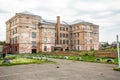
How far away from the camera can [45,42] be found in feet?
188

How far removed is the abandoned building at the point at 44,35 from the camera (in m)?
52.7

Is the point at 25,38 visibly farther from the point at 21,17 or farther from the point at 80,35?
the point at 80,35

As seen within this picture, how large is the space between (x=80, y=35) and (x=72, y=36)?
544 cm

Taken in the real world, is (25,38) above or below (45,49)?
above

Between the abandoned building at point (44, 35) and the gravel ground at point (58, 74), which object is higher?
the abandoned building at point (44, 35)

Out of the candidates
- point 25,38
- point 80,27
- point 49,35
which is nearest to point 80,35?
point 80,27

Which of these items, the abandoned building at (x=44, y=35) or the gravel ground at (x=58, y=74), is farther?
the abandoned building at (x=44, y=35)

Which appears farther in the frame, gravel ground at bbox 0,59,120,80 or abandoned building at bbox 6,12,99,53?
abandoned building at bbox 6,12,99,53

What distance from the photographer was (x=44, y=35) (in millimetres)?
56906

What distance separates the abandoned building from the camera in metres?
52.7

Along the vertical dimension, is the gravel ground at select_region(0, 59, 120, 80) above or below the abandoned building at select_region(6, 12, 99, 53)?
below

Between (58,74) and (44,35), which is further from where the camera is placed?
(44,35)

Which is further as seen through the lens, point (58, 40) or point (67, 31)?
point (67, 31)

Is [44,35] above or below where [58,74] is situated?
above
